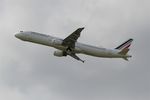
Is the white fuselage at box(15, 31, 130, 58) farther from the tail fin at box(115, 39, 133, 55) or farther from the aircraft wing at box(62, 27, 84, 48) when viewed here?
the tail fin at box(115, 39, 133, 55)

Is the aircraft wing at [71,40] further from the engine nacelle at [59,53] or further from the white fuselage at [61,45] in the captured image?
the engine nacelle at [59,53]

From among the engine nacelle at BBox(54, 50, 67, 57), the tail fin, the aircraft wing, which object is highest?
the tail fin

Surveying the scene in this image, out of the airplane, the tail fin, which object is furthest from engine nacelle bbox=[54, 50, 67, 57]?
the tail fin

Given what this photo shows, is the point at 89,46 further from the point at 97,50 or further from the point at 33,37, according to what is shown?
the point at 33,37

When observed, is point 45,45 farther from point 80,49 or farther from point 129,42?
point 129,42

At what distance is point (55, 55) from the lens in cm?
18025

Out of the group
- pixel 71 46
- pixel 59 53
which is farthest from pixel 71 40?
pixel 59 53

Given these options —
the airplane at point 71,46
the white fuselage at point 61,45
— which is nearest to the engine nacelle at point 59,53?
the airplane at point 71,46

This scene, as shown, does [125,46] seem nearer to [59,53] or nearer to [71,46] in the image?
[71,46]

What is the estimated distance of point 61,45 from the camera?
17400cm

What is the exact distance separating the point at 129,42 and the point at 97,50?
11.1 metres

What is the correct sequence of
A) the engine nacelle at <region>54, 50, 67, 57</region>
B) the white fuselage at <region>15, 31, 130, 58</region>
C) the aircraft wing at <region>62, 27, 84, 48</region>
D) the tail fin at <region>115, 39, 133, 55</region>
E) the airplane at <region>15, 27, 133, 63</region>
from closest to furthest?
1. the aircraft wing at <region>62, 27, 84, 48</region>
2. the airplane at <region>15, 27, 133, 63</region>
3. the white fuselage at <region>15, 31, 130, 58</region>
4. the tail fin at <region>115, 39, 133, 55</region>
5. the engine nacelle at <region>54, 50, 67, 57</region>

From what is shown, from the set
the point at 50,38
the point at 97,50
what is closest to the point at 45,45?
the point at 50,38

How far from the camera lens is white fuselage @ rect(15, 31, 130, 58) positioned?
17338 centimetres
